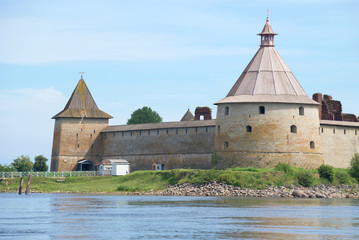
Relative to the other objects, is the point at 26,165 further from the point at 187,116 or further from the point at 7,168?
the point at 187,116

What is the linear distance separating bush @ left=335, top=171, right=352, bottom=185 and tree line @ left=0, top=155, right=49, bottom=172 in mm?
29556

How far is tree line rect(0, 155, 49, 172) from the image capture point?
219 feet

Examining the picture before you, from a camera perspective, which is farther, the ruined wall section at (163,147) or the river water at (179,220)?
the ruined wall section at (163,147)

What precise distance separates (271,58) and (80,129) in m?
18.6

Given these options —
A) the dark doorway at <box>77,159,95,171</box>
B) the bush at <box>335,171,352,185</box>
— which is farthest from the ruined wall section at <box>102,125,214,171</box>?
the bush at <box>335,171,352,185</box>

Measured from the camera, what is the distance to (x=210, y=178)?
44.7m

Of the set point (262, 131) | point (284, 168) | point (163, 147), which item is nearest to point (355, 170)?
point (284, 168)

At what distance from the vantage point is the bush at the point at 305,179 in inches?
1780

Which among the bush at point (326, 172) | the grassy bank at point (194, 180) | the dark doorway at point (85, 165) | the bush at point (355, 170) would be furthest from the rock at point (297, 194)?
the dark doorway at point (85, 165)

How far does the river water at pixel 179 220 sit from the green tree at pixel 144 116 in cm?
4476

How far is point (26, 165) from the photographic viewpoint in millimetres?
66812

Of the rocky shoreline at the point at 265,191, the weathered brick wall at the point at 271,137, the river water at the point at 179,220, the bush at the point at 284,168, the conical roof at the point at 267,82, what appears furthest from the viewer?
the conical roof at the point at 267,82

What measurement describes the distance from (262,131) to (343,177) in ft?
19.2

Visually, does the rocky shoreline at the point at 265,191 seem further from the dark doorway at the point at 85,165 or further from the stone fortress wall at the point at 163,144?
the dark doorway at the point at 85,165
